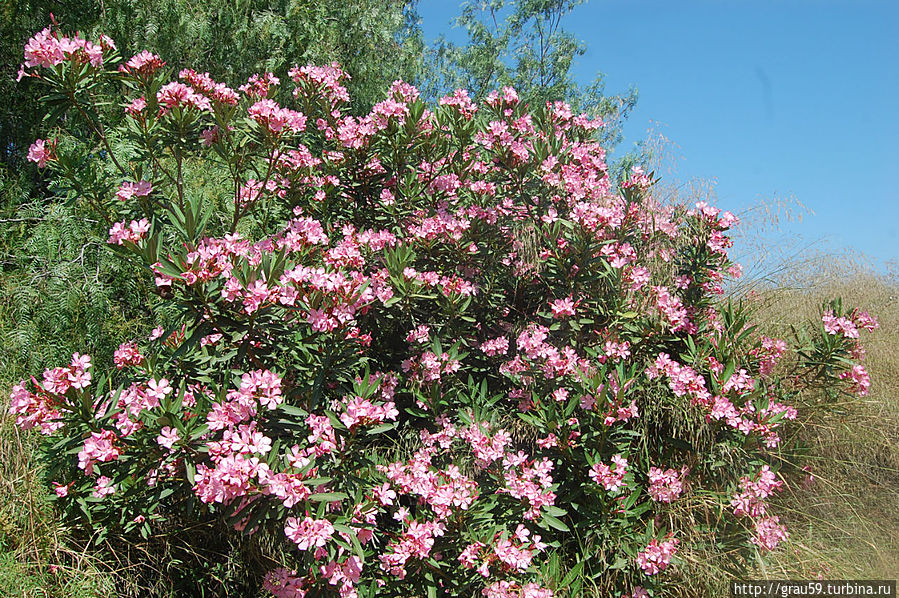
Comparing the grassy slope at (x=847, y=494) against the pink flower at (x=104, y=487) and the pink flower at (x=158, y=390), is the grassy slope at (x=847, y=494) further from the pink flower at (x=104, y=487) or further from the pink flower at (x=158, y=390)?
the pink flower at (x=104, y=487)

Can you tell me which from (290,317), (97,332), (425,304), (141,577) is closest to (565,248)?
(425,304)

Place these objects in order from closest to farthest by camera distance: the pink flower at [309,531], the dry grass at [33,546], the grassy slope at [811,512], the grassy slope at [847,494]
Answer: the pink flower at [309,531] < the dry grass at [33,546] < the grassy slope at [811,512] < the grassy slope at [847,494]

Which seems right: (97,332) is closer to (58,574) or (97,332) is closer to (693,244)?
(58,574)

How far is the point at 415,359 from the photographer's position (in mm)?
2803

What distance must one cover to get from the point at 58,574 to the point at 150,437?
91cm

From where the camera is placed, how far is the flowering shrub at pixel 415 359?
221cm

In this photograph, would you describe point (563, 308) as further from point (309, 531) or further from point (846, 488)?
point (846, 488)

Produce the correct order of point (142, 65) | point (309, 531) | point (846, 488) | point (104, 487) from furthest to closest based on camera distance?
point (846, 488) → point (142, 65) → point (104, 487) → point (309, 531)

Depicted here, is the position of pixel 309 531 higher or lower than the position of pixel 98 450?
lower

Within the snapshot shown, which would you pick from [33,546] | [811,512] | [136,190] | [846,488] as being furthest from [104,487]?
[846,488]

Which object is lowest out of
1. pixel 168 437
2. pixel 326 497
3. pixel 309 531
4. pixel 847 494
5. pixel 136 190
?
pixel 309 531

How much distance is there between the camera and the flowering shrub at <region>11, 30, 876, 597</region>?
221 centimetres

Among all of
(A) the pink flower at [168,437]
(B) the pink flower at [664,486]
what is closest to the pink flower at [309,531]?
(A) the pink flower at [168,437]

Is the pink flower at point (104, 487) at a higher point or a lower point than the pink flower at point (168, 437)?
lower
